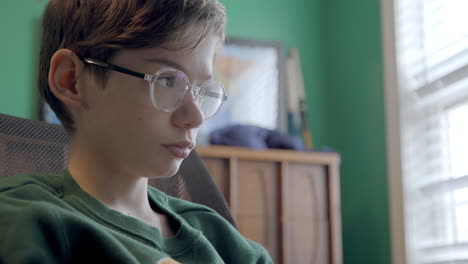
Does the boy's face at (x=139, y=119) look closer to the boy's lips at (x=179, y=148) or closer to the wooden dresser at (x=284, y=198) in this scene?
the boy's lips at (x=179, y=148)

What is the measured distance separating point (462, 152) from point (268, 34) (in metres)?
1.43

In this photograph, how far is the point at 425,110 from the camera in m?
2.35

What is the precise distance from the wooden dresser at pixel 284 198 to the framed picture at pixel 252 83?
50 cm

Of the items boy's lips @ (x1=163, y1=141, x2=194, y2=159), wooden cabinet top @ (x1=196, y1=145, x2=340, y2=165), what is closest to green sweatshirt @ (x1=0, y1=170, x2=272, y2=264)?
boy's lips @ (x1=163, y1=141, x2=194, y2=159)

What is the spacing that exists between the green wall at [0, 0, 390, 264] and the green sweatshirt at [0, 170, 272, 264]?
1767mm

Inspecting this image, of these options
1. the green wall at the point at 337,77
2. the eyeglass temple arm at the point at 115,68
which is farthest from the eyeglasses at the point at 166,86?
the green wall at the point at 337,77

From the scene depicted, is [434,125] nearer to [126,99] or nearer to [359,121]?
[359,121]

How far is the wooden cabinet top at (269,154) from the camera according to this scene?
2334mm

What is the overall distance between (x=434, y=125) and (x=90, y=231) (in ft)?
6.36

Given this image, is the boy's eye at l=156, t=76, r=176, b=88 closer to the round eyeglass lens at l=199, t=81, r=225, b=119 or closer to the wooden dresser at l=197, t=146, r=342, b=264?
the round eyeglass lens at l=199, t=81, r=225, b=119

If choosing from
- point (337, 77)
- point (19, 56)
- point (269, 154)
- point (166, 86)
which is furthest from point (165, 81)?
point (337, 77)

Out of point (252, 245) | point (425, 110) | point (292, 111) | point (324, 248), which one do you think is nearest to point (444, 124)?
point (425, 110)

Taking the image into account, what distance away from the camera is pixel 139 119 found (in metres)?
0.79

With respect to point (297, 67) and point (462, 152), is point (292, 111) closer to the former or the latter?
point (297, 67)
